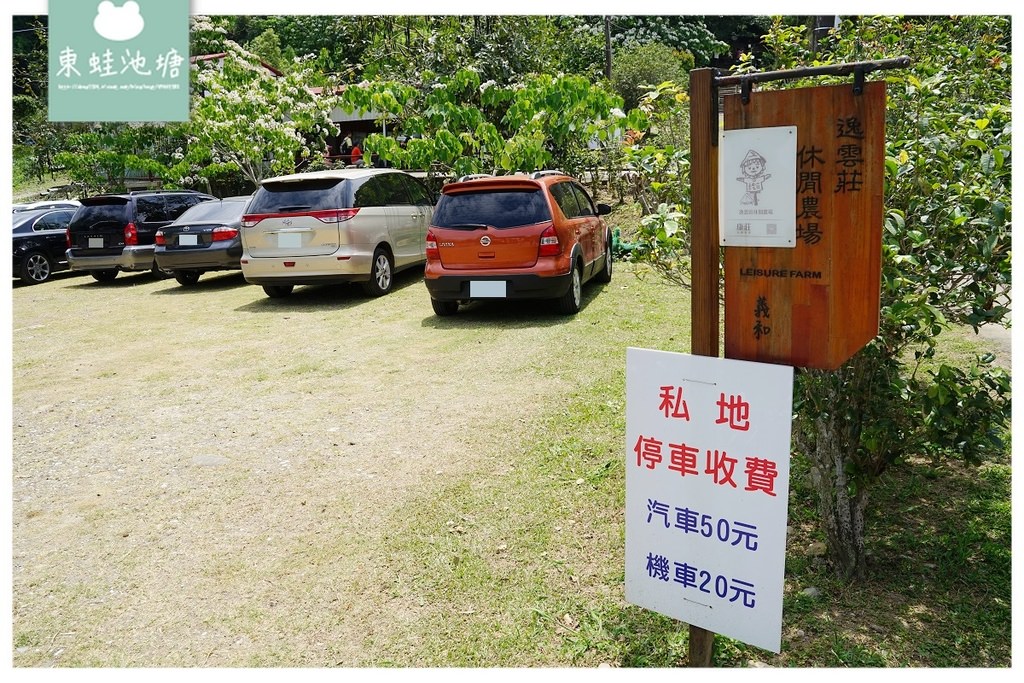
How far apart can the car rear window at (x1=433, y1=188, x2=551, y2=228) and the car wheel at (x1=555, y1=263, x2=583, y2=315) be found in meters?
0.73

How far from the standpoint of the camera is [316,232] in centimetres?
980

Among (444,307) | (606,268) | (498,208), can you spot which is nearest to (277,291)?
(444,307)

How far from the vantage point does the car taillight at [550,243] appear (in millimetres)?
8195

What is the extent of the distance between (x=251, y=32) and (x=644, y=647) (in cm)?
5511

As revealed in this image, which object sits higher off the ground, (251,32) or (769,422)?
(251,32)


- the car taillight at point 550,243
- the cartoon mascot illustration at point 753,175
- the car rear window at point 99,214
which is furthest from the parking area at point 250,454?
the car rear window at point 99,214

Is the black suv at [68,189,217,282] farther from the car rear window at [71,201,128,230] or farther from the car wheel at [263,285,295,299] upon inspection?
the car wheel at [263,285,295,299]

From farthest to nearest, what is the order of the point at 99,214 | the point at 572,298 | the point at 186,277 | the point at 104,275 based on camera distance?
the point at 104,275 < the point at 99,214 < the point at 186,277 < the point at 572,298

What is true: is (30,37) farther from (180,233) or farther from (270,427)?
(270,427)

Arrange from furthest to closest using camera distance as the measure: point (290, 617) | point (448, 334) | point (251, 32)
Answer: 1. point (251, 32)
2. point (448, 334)
3. point (290, 617)

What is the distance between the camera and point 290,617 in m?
3.24

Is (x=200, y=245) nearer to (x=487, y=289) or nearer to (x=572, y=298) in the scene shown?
(x=487, y=289)

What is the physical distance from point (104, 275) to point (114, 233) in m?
1.24

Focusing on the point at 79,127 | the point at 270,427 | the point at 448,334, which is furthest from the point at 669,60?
the point at 270,427
